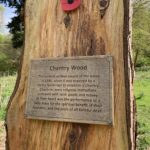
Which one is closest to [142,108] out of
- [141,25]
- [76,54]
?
[76,54]

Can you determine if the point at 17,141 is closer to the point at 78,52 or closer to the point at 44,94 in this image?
the point at 44,94

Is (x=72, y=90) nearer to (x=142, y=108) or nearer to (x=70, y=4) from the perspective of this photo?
(x=70, y=4)

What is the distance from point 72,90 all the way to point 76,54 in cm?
37

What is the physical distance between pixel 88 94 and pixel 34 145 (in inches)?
32.9

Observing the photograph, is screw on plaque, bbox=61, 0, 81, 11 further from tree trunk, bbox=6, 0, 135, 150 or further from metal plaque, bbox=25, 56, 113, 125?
metal plaque, bbox=25, 56, 113, 125

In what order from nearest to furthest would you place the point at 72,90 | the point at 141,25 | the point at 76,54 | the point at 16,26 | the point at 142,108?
the point at 72,90
the point at 76,54
the point at 142,108
the point at 141,25
the point at 16,26

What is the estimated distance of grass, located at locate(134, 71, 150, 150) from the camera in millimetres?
6849

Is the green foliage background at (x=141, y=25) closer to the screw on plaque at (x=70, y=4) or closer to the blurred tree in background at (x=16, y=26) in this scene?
the blurred tree in background at (x=16, y=26)

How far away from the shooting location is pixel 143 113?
31.1 ft

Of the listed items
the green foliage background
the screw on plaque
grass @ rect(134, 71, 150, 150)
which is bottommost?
grass @ rect(134, 71, 150, 150)

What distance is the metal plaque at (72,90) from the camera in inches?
148

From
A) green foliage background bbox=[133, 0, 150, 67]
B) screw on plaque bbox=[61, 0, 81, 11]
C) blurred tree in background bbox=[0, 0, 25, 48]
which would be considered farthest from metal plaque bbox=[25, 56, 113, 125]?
blurred tree in background bbox=[0, 0, 25, 48]

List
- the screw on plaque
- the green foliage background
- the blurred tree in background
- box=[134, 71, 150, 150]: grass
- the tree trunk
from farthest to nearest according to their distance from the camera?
the blurred tree in background < the green foliage background < box=[134, 71, 150, 150]: grass < the screw on plaque < the tree trunk

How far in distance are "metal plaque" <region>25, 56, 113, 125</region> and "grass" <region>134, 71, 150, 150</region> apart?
9.70ft
